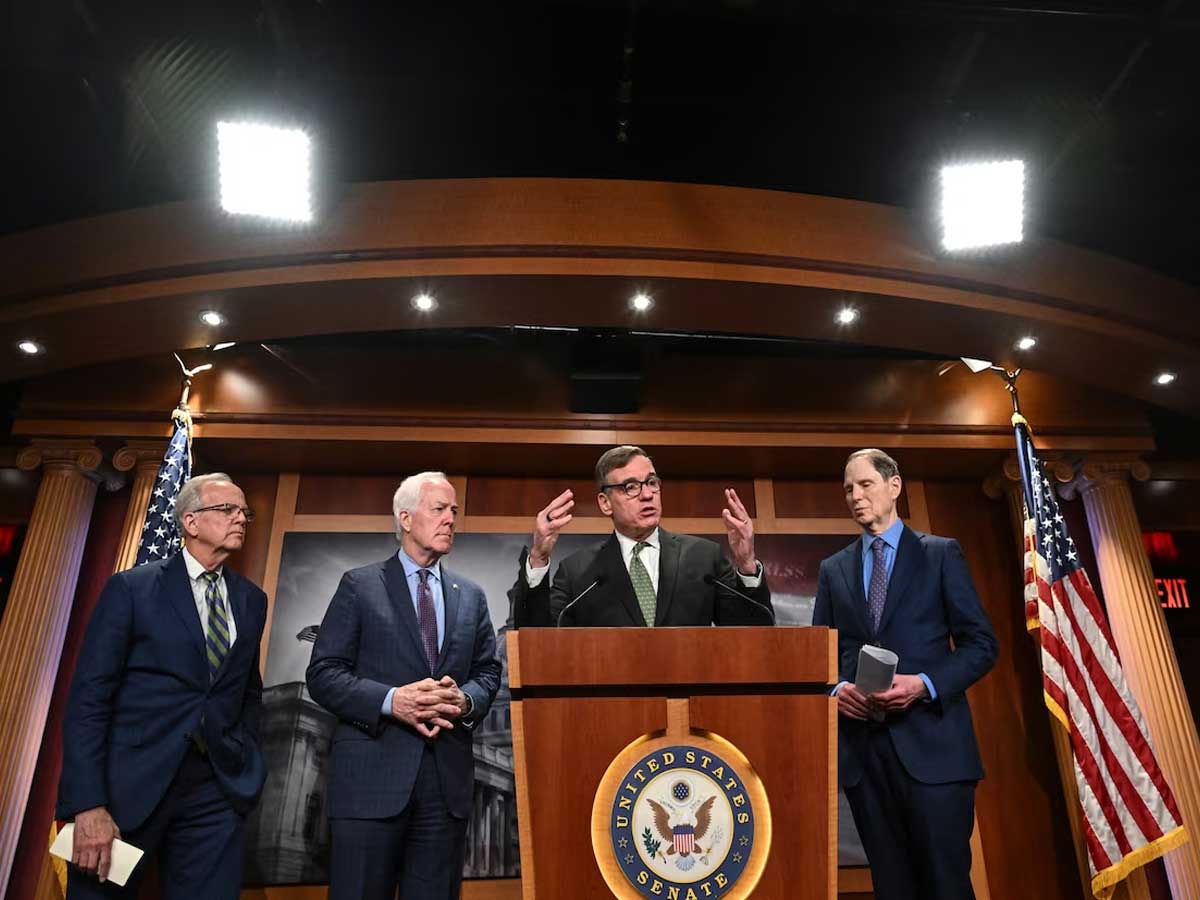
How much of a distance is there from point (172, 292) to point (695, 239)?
224 centimetres

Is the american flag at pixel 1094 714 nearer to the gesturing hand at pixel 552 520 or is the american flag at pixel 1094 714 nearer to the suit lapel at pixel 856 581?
the suit lapel at pixel 856 581

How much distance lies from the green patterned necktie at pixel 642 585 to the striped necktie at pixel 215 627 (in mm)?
1188

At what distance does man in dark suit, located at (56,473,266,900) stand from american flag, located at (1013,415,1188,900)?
337 centimetres

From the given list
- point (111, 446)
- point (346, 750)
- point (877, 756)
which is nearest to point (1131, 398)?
point (877, 756)

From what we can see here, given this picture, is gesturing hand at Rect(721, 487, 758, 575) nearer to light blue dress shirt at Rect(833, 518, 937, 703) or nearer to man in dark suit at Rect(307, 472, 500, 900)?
light blue dress shirt at Rect(833, 518, 937, 703)

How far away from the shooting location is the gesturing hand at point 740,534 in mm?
2045

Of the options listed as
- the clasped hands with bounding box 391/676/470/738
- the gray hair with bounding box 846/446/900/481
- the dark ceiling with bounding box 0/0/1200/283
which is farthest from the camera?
the dark ceiling with bounding box 0/0/1200/283

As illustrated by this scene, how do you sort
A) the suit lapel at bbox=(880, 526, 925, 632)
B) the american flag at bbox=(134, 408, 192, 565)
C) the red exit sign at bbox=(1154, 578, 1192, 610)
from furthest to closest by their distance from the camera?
1. the red exit sign at bbox=(1154, 578, 1192, 610)
2. the american flag at bbox=(134, 408, 192, 565)
3. the suit lapel at bbox=(880, 526, 925, 632)

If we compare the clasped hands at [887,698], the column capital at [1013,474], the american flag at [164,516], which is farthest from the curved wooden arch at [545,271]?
the clasped hands at [887,698]

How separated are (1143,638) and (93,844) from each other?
4.46 metres

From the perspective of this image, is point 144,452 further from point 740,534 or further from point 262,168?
point 740,534

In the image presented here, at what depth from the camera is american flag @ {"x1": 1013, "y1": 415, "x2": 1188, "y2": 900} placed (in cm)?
363

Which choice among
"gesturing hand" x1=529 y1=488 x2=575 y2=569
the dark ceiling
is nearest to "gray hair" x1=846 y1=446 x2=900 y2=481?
"gesturing hand" x1=529 y1=488 x2=575 y2=569

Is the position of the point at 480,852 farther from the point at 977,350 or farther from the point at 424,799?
the point at 977,350
